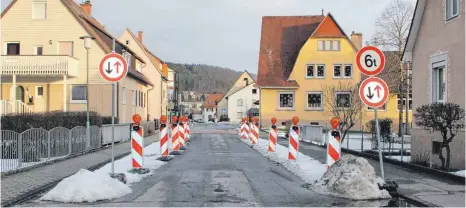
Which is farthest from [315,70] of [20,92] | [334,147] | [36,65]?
[334,147]

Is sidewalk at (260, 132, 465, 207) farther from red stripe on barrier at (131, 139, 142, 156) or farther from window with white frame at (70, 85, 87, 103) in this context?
window with white frame at (70, 85, 87, 103)

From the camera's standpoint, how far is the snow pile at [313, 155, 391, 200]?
9.02m

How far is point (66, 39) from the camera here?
34781 millimetres

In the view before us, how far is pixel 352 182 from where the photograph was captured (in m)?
9.20

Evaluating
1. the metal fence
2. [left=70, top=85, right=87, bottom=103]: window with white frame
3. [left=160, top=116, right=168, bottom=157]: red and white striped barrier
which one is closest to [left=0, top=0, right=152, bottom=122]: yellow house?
[left=70, top=85, right=87, bottom=103]: window with white frame

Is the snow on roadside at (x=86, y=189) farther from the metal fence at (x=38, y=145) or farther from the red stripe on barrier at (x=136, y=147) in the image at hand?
the metal fence at (x=38, y=145)

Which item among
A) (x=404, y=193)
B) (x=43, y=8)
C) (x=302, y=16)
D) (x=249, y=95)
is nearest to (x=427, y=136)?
(x=404, y=193)

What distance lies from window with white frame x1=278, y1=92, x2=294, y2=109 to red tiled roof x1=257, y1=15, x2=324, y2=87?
3.79ft

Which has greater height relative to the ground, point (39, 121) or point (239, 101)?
point (239, 101)

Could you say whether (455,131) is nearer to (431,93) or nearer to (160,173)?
(431,93)

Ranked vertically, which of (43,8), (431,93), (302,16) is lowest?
(431,93)

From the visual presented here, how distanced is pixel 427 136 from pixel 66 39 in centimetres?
2685

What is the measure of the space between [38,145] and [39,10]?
22680 millimetres

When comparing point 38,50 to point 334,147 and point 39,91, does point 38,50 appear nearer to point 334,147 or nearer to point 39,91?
point 39,91
